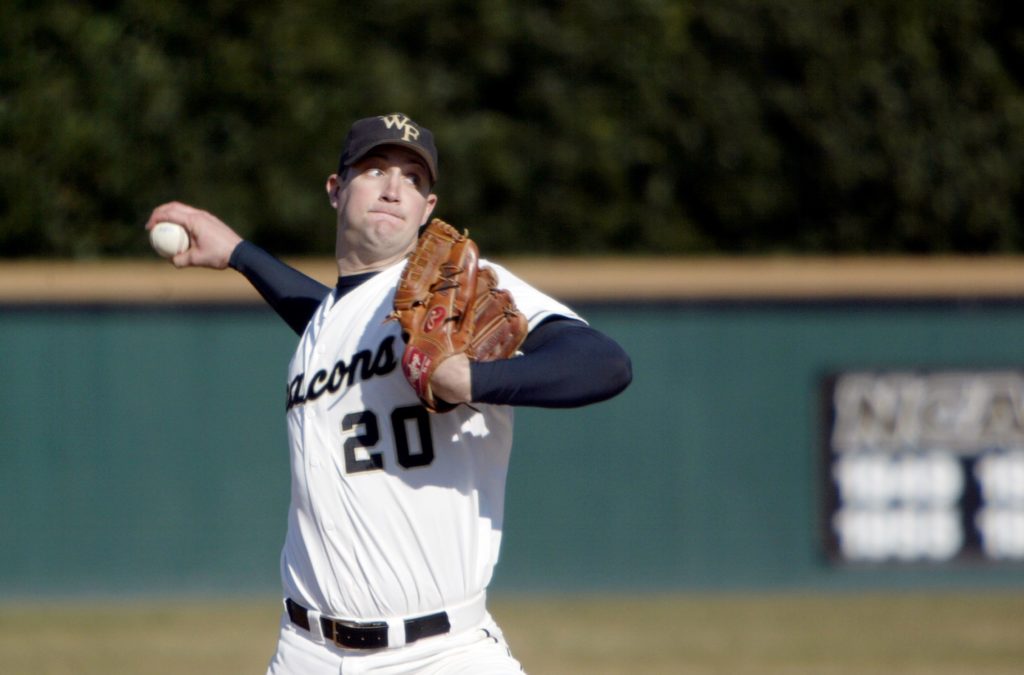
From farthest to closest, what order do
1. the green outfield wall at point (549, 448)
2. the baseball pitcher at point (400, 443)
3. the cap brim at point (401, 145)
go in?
the green outfield wall at point (549, 448), the cap brim at point (401, 145), the baseball pitcher at point (400, 443)

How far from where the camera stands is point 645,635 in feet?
26.9

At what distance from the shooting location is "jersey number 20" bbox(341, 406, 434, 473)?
11.1 feet

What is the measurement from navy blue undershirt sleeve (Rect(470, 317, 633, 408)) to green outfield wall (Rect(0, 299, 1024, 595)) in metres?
6.20

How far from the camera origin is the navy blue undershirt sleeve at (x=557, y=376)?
9.93ft

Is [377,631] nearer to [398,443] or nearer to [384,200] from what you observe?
[398,443]

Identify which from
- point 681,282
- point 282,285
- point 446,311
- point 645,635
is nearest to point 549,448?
point 681,282

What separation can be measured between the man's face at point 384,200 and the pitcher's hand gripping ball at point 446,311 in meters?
0.22

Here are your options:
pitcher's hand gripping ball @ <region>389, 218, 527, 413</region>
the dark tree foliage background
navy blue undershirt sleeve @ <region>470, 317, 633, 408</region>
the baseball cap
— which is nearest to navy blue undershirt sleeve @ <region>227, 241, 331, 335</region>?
the baseball cap

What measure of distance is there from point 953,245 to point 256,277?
403 inches

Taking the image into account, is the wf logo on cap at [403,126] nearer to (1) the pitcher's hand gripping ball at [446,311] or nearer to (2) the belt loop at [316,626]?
(1) the pitcher's hand gripping ball at [446,311]

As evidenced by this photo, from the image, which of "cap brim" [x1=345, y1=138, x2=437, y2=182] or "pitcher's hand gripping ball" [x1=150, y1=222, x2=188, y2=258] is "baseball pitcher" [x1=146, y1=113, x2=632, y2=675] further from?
"pitcher's hand gripping ball" [x1=150, y1=222, x2=188, y2=258]

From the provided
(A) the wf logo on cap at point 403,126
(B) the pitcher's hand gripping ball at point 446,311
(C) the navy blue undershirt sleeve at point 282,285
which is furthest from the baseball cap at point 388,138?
(C) the navy blue undershirt sleeve at point 282,285

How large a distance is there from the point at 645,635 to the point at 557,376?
5.41 m

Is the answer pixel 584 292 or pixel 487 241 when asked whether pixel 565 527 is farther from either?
pixel 487 241
